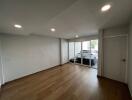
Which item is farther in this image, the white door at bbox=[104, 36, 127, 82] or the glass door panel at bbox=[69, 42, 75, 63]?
the glass door panel at bbox=[69, 42, 75, 63]

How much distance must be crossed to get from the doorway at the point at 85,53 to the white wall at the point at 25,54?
2.19 meters

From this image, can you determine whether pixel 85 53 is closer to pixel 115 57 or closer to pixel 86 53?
pixel 86 53

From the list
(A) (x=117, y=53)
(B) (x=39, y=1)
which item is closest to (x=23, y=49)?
→ (B) (x=39, y=1)

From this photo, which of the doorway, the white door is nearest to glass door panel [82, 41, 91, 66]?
the doorway

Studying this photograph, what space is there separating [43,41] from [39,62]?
143cm

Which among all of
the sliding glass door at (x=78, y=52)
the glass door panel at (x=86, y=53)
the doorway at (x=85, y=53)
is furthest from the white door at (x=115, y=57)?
the sliding glass door at (x=78, y=52)

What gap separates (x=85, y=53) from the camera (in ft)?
20.2

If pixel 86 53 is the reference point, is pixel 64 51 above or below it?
above

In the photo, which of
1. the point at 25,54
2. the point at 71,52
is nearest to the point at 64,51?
the point at 71,52

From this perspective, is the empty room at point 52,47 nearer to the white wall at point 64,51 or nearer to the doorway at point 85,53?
the doorway at point 85,53

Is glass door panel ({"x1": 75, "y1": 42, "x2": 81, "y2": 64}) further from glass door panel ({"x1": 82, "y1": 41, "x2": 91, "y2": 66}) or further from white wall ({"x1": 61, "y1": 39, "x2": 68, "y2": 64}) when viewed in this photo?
white wall ({"x1": 61, "y1": 39, "x2": 68, "y2": 64})

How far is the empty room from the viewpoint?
4.93 feet

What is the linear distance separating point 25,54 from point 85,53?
4524 mm

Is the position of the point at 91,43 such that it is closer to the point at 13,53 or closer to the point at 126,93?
the point at 126,93
